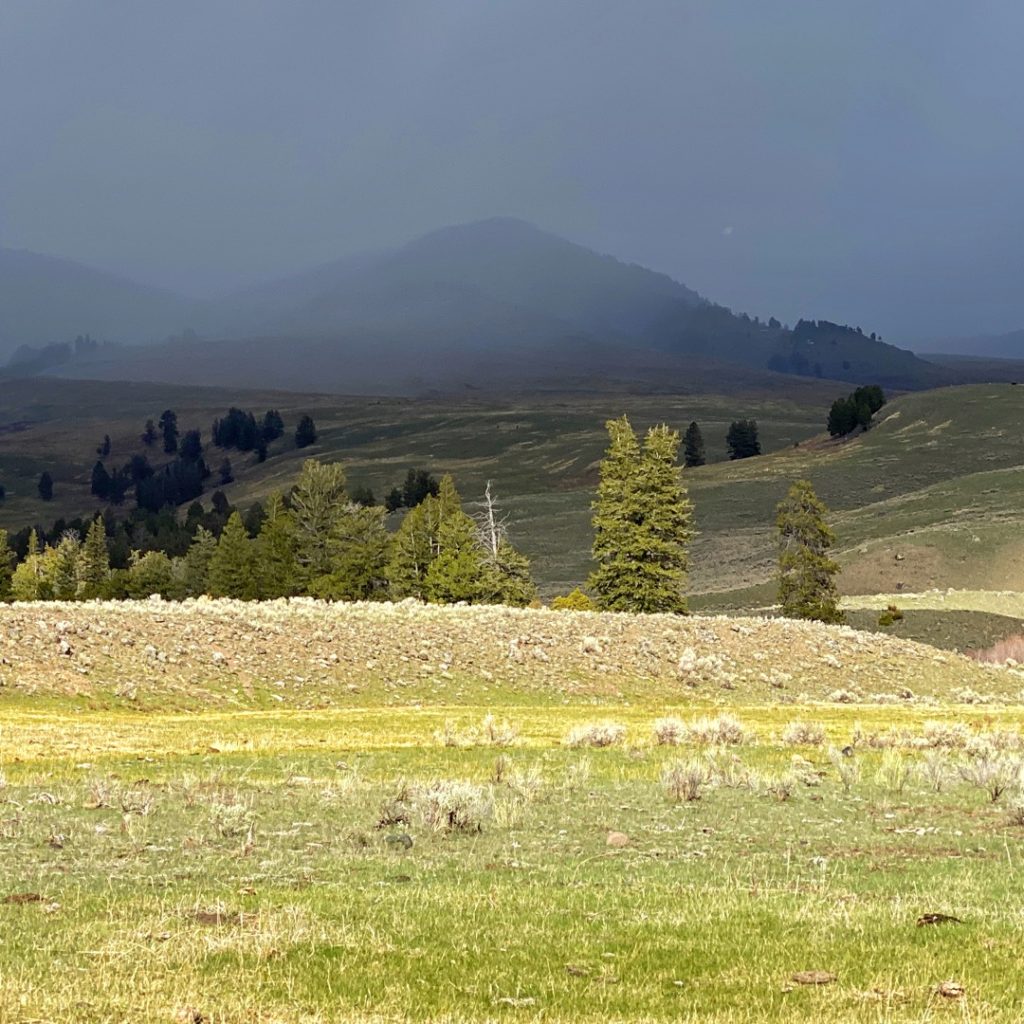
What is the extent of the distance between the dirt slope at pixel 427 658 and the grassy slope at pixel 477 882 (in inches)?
260

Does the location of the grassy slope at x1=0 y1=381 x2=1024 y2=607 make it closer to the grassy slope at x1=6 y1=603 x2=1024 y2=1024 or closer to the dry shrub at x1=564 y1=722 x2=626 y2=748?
the dry shrub at x1=564 y1=722 x2=626 y2=748

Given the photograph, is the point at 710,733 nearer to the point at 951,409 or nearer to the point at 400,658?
the point at 400,658

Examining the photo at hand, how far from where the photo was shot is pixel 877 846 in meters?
15.3

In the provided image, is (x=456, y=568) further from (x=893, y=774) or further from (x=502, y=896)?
(x=502, y=896)

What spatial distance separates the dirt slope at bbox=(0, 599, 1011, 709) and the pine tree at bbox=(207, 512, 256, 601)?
115ft

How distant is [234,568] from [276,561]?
181 inches

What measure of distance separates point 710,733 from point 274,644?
2064 cm

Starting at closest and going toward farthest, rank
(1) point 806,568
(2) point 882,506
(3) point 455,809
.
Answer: (3) point 455,809 < (1) point 806,568 < (2) point 882,506

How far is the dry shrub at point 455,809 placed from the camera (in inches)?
623

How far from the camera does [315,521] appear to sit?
90.4 meters

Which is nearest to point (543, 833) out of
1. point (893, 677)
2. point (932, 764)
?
point (932, 764)

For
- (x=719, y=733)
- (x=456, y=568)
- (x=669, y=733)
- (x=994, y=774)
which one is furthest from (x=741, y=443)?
(x=994, y=774)

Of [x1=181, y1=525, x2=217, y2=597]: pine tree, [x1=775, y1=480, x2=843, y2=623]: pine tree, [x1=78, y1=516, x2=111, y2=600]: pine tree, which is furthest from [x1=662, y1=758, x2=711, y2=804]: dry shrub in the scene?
[x1=78, y1=516, x2=111, y2=600]: pine tree

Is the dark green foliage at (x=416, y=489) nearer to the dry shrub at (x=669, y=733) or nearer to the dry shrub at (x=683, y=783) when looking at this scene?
the dry shrub at (x=669, y=733)
